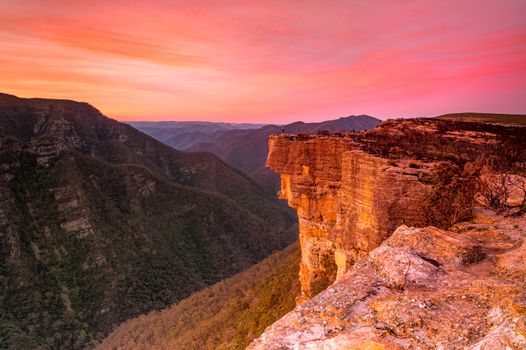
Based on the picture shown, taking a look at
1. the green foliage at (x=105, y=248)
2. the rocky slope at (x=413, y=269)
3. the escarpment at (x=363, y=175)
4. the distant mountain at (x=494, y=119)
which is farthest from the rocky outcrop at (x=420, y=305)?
the green foliage at (x=105, y=248)

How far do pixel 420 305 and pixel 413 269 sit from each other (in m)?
1.59

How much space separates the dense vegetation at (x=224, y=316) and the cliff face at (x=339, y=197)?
989 centimetres

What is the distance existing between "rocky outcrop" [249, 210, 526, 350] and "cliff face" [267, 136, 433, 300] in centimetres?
561

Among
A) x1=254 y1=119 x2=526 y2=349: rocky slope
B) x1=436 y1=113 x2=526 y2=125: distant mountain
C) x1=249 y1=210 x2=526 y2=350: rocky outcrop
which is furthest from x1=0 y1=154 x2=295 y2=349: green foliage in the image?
x1=249 y1=210 x2=526 y2=350: rocky outcrop

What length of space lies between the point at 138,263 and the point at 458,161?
337 ft

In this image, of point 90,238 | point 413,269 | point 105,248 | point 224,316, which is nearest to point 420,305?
point 413,269

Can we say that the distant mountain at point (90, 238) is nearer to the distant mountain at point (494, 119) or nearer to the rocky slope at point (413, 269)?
the distant mountain at point (494, 119)

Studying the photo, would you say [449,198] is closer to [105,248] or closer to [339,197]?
[339,197]

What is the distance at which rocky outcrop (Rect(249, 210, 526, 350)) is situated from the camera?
581cm

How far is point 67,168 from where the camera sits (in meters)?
112

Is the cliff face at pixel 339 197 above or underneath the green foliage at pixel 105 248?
above

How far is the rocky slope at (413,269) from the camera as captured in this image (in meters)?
5.95

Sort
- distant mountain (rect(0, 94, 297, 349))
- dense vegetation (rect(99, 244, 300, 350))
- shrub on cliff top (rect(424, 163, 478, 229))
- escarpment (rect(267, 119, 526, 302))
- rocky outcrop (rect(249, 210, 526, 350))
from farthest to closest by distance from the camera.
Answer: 1. distant mountain (rect(0, 94, 297, 349))
2. dense vegetation (rect(99, 244, 300, 350))
3. escarpment (rect(267, 119, 526, 302))
4. shrub on cliff top (rect(424, 163, 478, 229))
5. rocky outcrop (rect(249, 210, 526, 350))

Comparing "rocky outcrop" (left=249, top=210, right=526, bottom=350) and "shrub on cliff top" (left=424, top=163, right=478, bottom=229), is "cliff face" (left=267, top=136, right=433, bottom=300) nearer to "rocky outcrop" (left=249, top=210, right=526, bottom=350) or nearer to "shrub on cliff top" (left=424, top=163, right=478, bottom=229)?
"shrub on cliff top" (left=424, top=163, right=478, bottom=229)
